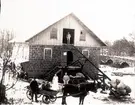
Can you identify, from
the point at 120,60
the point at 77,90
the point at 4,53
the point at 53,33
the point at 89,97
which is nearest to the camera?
the point at 4,53

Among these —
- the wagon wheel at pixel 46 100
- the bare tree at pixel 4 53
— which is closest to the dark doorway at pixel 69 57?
the wagon wheel at pixel 46 100

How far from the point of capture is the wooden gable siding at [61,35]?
4926mm

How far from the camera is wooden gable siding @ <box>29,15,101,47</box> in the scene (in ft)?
16.2

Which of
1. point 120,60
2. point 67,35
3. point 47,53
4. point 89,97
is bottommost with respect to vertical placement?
point 89,97

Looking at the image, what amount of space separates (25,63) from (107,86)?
1805 mm

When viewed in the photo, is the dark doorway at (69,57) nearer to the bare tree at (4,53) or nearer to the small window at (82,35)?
the small window at (82,35)

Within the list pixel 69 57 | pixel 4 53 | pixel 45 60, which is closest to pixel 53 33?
pixel 45 60

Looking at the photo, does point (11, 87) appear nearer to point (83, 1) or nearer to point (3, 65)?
point (3, 65)

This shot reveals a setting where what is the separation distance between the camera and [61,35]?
521 centimetres

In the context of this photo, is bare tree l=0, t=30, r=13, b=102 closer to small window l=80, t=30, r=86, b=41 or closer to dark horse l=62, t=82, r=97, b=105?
dark horse l=62, t=82, r=97, b=105

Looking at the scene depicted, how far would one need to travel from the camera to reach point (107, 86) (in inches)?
191

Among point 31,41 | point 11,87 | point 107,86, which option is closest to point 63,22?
point 31,41

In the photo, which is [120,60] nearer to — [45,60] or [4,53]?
[45,60]

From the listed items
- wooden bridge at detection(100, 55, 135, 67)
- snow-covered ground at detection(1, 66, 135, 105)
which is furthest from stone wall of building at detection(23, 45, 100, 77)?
snow-covered ground at detection(1, 66, 135, 105)
